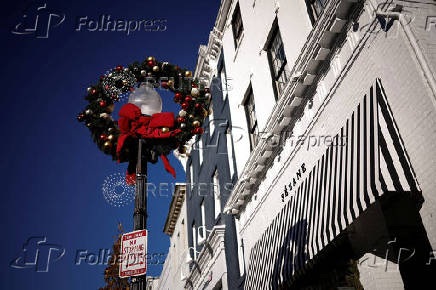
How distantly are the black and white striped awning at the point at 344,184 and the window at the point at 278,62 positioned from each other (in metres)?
3.31

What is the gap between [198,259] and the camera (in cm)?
1543

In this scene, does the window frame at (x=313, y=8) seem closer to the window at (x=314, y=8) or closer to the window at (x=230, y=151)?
the window at (x=314, y=8)

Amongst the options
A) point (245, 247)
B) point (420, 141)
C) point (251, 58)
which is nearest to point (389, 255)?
point (420, 141)

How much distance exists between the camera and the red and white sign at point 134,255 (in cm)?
417

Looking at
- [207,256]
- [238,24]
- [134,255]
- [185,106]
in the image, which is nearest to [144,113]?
[185,106]

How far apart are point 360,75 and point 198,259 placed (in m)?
11.5

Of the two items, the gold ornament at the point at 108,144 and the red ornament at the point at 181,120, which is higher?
the red ornament at the point at 181,120

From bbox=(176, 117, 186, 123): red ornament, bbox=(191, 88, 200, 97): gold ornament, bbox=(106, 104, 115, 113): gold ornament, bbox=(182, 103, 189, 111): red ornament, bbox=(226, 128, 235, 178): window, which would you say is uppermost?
bbox=(226, 128, 235, 178): window

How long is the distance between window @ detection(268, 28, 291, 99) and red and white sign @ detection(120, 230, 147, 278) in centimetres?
663

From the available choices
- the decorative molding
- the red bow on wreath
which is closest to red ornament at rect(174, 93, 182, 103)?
the red bow on wreath

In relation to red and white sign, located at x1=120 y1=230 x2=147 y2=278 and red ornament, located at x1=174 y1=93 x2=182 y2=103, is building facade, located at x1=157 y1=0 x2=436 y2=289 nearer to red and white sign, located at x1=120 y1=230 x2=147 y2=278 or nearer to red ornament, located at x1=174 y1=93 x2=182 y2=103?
red ornament, located at x1=174 y1=93 x2=182 y2=103

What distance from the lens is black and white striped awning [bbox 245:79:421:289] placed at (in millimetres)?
4957

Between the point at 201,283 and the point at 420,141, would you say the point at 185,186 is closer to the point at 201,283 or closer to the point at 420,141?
the point at 201,283

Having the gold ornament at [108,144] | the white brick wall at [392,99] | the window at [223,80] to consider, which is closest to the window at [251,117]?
the window at [223,80]
